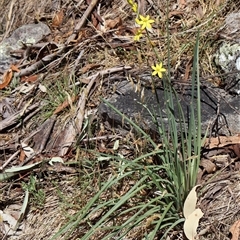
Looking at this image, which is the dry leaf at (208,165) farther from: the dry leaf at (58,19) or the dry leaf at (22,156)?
the dry leaf at (58,19)

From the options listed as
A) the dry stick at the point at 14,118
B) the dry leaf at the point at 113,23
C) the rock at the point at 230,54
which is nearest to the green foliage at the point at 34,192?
the dry stick at the point at 14,118

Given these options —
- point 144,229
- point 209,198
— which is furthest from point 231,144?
point 144,229

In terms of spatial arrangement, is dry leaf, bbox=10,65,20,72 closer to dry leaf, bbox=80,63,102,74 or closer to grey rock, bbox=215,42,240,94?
dry leaf, bbox=80,63,102,74

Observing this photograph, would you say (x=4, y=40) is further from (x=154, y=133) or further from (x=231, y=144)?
(x=231, y=144)

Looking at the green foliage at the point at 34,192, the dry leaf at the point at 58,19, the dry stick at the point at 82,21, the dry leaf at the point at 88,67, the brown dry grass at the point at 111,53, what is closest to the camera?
the brown dry grass at the point at 111,53

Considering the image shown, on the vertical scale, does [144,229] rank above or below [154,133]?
below

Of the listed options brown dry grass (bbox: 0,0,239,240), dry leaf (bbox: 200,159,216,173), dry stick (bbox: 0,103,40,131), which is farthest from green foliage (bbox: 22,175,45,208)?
dry leaf (bbox: 200,159,216,173)
